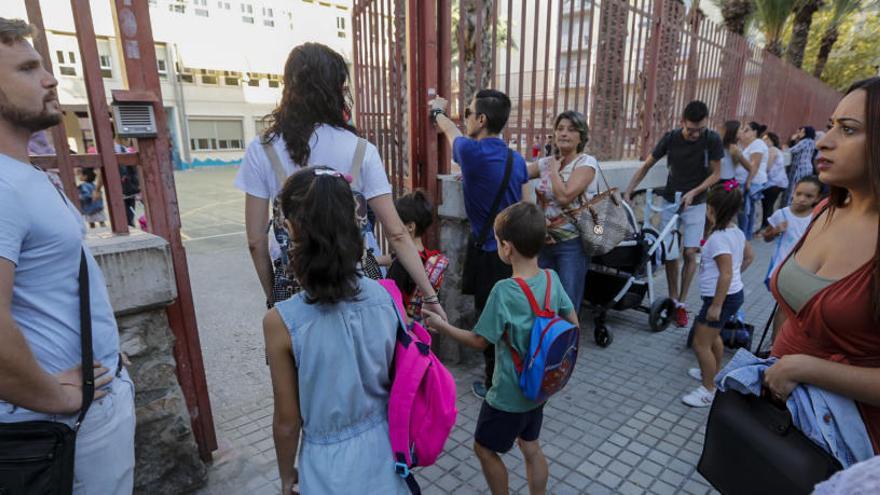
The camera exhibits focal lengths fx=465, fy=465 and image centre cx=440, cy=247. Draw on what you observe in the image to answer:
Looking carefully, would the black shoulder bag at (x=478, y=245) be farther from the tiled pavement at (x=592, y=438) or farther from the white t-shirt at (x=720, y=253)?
the white t-shirt at (x=720, y=253)

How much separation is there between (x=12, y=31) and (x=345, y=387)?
1.35 m

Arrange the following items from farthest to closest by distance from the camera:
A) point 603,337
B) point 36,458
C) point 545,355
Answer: point 603,337, point 545,355, point 36,458

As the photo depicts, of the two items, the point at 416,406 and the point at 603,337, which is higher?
the point at 416,406

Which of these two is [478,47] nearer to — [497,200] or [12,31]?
[497,200]

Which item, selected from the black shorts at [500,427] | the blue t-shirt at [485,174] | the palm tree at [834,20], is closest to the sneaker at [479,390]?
the blue t-shirt at [485,174]

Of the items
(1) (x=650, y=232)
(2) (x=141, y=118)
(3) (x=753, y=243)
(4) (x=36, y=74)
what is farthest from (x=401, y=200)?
(3) (x=753, y=243)

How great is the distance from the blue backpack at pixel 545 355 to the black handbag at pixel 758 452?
56cm

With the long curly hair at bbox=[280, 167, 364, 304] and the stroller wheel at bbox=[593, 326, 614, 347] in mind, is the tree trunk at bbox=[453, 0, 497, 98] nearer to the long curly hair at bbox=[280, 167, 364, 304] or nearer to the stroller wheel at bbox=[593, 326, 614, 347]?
the stroller wheel at bbox=[593, 326, 614, 347]

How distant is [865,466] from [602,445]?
1941 millimetres

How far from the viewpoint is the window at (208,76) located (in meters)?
26.0

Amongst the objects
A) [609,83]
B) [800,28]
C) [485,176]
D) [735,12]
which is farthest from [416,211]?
[800,28]

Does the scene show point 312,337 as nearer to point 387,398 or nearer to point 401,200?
point 387,398

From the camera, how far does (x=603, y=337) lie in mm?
4102

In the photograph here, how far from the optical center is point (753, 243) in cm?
823
